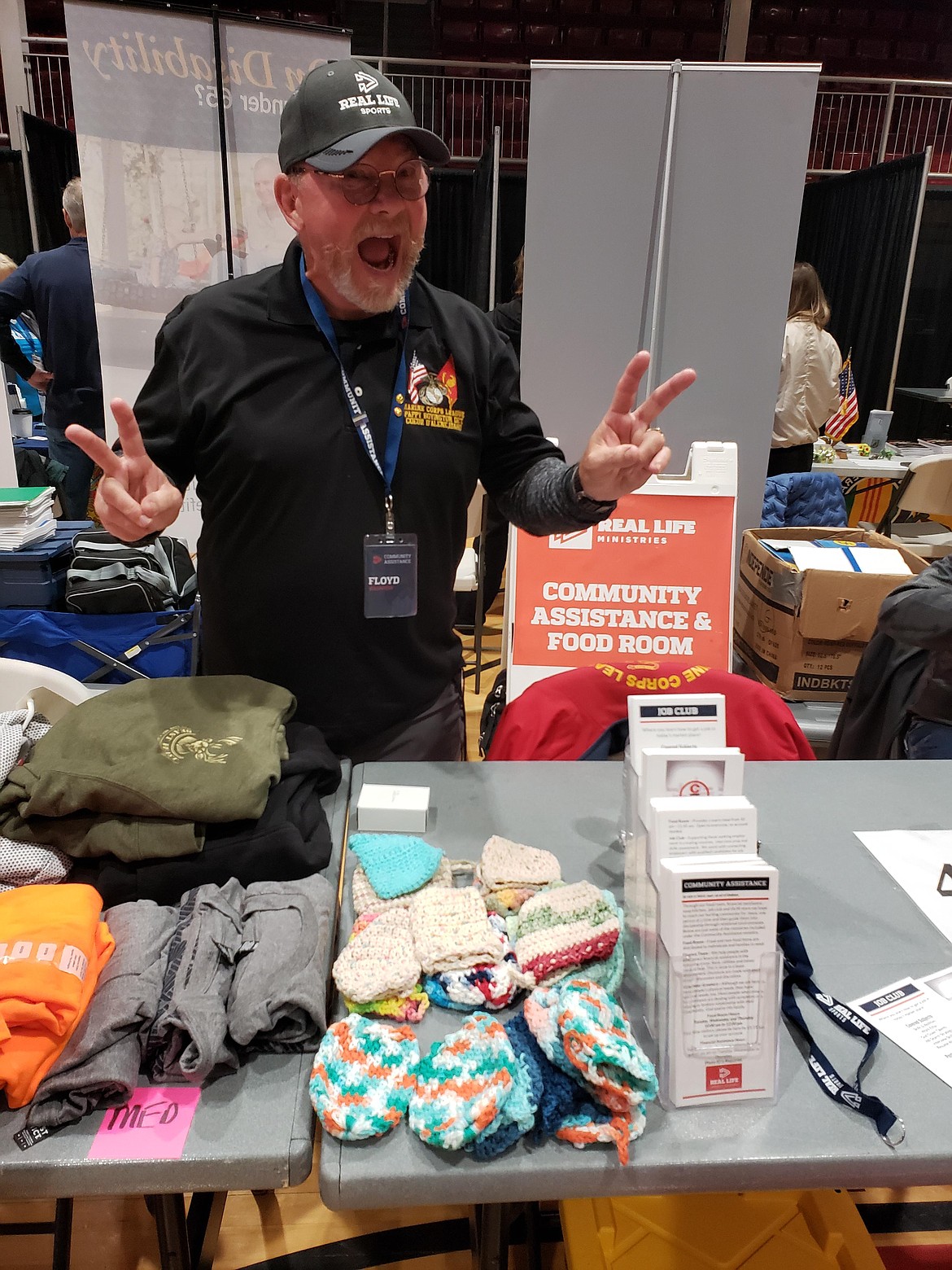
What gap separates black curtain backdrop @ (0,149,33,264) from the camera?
23.7ft

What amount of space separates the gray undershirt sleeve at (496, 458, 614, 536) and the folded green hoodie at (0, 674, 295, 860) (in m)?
0.62

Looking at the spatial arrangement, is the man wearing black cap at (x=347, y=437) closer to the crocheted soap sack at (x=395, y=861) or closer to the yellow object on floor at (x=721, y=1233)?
the crocheted soap sack at (x=395, y=861)

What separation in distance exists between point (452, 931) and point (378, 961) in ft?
0.30

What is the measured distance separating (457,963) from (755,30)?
11610mm

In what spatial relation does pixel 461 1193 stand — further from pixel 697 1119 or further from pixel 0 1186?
pixel 0 1186

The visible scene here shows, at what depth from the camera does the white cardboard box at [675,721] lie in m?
1.04

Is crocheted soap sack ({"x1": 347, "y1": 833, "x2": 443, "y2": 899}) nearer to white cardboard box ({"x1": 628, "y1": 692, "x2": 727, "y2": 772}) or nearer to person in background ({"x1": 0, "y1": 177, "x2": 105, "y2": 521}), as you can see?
white cardboard box ({"x1": 628, "y1": 692, "x2": 727, "y2": 772})

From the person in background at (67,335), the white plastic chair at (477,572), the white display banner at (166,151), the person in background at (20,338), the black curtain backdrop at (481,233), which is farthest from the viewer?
the black curtain backdrop at (481,233)

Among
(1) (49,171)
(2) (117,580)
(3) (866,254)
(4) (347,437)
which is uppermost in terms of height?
(1) (49,171)

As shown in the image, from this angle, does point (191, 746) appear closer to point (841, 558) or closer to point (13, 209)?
point (841, 558)

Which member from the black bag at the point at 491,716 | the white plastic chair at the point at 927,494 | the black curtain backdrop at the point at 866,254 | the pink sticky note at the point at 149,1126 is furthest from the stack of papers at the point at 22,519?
the black curtain backdrop at the point at 866,254

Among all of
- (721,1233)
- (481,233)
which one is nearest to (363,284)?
(721,1233)

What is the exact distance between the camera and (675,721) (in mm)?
1047

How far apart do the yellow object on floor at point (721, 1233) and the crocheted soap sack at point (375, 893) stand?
549 mm
